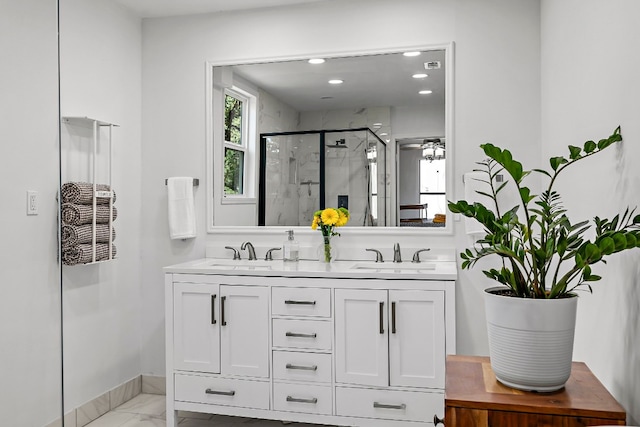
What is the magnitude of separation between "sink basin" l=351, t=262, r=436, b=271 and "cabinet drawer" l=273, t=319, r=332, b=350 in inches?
16.7

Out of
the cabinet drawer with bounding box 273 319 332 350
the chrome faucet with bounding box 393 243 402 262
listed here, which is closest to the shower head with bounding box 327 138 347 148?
the chrome faucet with bounding box 393 243 402 262

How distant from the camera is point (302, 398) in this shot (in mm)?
2629

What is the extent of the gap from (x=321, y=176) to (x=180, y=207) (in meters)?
0.90

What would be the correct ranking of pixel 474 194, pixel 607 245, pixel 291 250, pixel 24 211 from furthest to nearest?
pixel 291 250, pixel 474 194, pixel 24 211, pixel 607 245

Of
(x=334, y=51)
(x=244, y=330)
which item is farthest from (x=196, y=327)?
(x=334, y=51)

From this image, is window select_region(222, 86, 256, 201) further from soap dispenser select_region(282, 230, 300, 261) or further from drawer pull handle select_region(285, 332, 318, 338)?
drawer pull handle select_region(285, 332, 318, 338)

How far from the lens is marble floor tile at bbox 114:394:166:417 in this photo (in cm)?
310

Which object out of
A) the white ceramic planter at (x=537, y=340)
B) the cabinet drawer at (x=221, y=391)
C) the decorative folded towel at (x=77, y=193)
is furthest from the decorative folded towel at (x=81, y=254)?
the white ceramic planter at (x=537, y=340)

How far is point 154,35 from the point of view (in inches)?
135

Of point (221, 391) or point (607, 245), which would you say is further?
point (221, 391)

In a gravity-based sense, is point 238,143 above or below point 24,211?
above

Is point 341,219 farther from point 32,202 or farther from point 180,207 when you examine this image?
point 32,202

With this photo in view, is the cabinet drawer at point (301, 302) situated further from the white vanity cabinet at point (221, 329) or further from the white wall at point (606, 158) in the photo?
the white wall at point (606, 158)

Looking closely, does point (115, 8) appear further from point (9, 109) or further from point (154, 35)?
point (9, 109)
